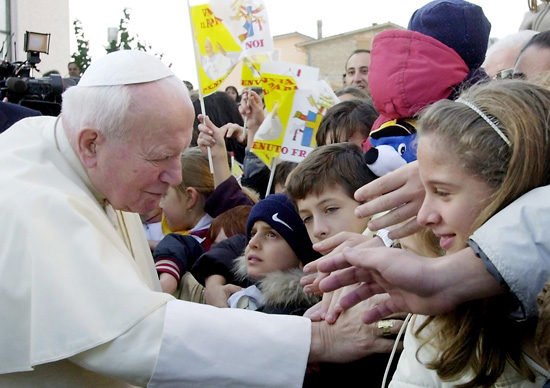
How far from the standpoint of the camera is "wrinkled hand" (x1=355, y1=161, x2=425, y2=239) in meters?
2.16

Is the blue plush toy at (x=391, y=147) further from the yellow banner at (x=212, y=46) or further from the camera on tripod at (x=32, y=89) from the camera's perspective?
the camera on tripod at (x=32, y=89)

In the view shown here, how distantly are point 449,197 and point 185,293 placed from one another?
2.47 metres

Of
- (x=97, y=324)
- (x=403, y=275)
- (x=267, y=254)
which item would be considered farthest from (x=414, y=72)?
(x=97, y=324)

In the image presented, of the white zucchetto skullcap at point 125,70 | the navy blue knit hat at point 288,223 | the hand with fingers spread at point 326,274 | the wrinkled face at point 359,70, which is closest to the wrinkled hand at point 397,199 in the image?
the hand with fingers spread at point 326,274

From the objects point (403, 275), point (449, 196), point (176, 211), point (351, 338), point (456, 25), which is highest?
point (456, 25)

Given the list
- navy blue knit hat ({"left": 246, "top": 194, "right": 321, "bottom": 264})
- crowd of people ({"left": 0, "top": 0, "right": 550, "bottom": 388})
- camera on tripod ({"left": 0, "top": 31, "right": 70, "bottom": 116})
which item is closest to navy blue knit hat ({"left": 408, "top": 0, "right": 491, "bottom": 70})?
crowd of people ({"left": 0, "top": 0, "right": 550, "bottom": 388})

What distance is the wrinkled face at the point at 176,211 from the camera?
4730 millimetres

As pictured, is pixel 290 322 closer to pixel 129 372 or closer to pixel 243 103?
pixel 129 372

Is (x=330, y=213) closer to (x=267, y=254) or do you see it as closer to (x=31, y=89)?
(x=267, y=254)

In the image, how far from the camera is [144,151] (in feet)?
8.64

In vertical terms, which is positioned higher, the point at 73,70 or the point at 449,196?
the point at 449,196

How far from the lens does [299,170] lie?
3248 millimetres

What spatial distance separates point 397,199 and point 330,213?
3.27 feet

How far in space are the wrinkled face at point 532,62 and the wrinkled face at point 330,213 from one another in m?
1.04
